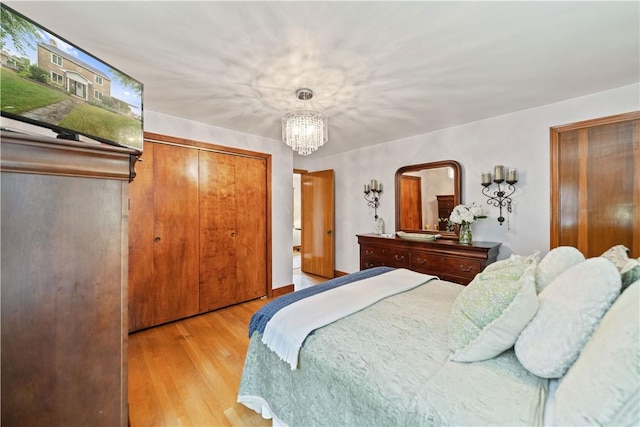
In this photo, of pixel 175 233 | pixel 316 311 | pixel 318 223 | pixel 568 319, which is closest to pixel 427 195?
pixel 318 223

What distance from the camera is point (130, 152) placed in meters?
0.95

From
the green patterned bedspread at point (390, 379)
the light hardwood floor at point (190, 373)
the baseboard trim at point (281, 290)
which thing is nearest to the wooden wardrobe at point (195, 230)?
the baseboard trim at point (281, 290)

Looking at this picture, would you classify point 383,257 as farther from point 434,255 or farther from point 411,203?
point 411,203

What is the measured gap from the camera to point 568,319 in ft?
2.90

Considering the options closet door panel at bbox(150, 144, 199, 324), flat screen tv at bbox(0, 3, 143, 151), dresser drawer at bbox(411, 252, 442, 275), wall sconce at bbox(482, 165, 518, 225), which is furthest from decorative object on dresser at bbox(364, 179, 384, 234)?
flat screen tv at bbox(0, 3, 143, 151)

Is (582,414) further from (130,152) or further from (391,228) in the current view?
(391,228)

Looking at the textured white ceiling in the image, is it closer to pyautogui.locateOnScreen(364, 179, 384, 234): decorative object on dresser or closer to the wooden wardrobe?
the wooden wardrobe

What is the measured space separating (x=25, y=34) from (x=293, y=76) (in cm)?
149

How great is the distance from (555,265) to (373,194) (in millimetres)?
3093

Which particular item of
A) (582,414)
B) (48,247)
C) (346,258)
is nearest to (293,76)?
(48,247)

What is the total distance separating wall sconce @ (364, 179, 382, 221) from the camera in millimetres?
4074

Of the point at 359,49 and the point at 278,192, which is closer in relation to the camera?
the point at 359,49

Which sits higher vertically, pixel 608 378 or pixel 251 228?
pixel 251 228

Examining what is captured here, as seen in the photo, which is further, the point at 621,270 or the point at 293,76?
the point at 293,76
